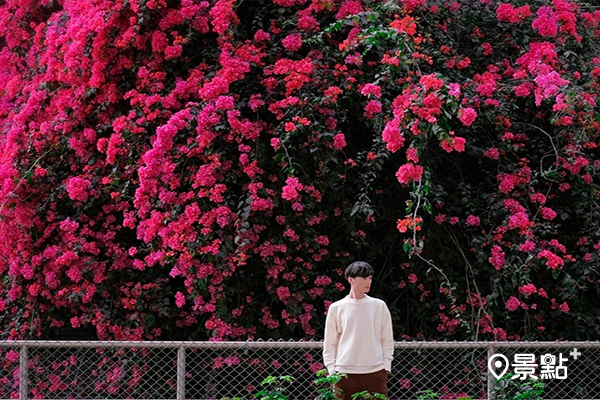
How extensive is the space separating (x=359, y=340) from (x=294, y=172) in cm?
213

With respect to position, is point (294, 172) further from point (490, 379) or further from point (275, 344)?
point (490, 379)

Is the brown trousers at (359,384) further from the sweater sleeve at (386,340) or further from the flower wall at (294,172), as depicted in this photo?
the flower wall at (294,172)

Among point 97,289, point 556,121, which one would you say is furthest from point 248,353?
point 556,121

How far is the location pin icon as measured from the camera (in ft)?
17.1

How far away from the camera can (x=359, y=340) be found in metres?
4.73

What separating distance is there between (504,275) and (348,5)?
220cm

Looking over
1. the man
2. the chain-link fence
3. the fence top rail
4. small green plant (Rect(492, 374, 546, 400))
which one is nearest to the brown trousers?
the man

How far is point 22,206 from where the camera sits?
24.4ft

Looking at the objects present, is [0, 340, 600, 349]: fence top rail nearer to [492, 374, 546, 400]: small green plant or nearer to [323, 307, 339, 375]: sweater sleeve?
[492, 374, 546, 400]: small green plant

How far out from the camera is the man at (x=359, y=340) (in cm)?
473

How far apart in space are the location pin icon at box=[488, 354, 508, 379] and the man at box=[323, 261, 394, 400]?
2.28 ft
